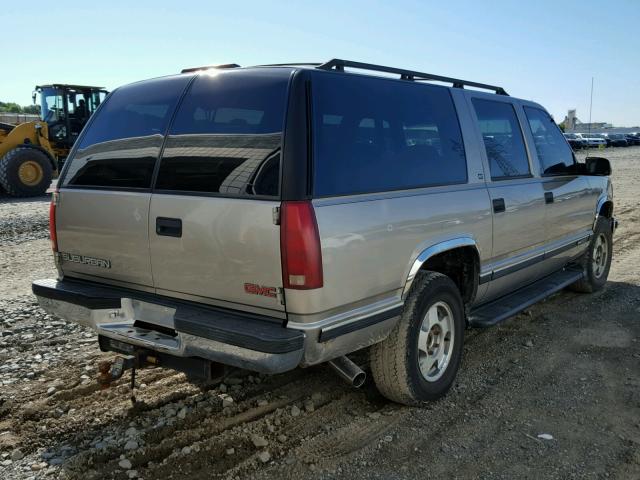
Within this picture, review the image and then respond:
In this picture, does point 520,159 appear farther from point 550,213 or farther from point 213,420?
point 213,420

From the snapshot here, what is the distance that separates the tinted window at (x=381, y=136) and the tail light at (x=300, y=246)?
0.18m

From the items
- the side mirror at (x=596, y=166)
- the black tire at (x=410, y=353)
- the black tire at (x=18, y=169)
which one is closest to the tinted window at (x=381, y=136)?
the black tire at (x=410, y=353)

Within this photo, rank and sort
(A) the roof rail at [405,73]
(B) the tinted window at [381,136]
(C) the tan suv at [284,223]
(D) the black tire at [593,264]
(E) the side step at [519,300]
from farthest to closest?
(D) the black tire at [593,264]
(E) the side step at [519,300]
(A) the roof rail at [405,73]
(B) the tinted window at [381,136]
(C) the tan suv at [284,223]

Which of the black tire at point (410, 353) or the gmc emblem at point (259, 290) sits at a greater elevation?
the gmc emblem at point (259, 290)

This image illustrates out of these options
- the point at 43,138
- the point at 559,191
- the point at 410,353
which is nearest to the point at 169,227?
the point at 410,353

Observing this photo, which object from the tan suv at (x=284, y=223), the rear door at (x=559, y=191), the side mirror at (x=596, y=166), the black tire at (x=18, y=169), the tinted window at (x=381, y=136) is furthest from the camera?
the black tire at (x=18, y=169)

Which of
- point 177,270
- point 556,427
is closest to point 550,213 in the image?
point 556,427

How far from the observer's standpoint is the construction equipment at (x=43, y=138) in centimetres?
1473

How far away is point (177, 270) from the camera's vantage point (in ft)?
10.7

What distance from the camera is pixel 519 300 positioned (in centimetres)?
484

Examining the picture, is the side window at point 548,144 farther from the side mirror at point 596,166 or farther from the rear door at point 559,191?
the side mirror at point 596,166

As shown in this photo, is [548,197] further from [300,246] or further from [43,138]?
[43,138]

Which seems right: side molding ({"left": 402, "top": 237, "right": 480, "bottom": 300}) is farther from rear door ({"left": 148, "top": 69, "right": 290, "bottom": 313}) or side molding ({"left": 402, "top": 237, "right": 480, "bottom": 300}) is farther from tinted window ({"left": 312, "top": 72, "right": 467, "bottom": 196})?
rear door ({"left": 148, "top": 69, "right": 290, "bottom": 313})

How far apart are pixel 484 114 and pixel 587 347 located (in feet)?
7.05
